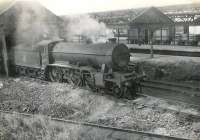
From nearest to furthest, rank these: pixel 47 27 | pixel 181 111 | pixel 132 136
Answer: pixel 132 136
pixel 181 111
pixel 47 27

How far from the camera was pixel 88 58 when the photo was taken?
1291cm

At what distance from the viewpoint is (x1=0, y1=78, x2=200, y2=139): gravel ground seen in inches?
336

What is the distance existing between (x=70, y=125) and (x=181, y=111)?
12.6 feet

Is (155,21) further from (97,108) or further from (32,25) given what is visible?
(97,108)

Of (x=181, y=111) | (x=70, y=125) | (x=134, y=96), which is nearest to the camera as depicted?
(x=70, y=125)

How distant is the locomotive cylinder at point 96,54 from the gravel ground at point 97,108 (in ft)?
4.59

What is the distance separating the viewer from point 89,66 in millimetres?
12945

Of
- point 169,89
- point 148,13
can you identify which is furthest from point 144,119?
point 148,13

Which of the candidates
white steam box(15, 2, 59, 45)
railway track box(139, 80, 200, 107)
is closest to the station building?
white steam box(15, 2, 59, 45)

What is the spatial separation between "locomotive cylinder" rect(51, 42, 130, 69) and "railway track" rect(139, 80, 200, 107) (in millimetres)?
1639

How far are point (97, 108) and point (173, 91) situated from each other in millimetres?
3843

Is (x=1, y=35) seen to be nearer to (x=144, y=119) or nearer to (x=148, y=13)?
(x=144, y=119)

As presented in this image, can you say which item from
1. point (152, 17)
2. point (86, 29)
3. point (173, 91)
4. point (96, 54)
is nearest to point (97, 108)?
point (96, 54)

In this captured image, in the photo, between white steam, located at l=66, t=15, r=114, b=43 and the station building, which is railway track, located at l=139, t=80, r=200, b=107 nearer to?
white steam, located at l=66, t=15, r=114, b=43
